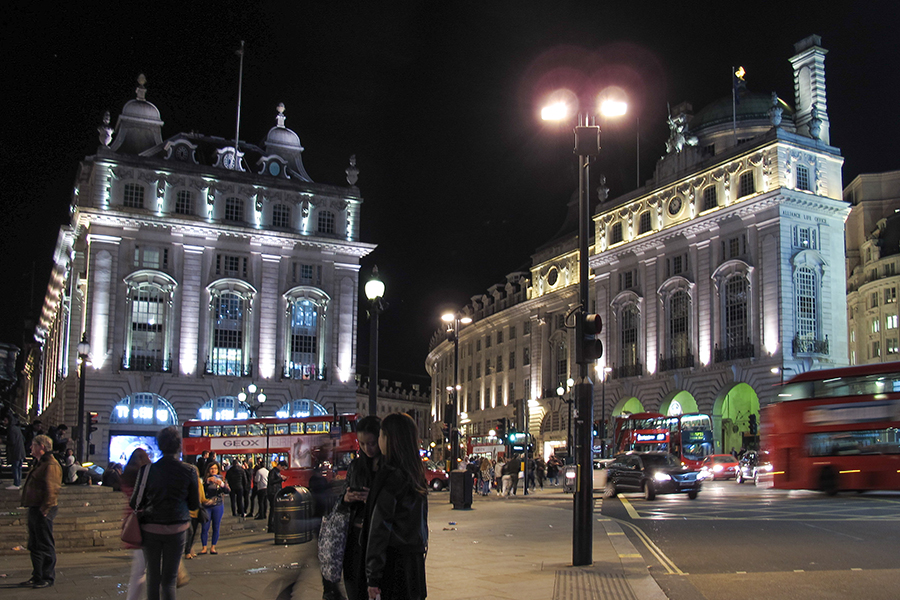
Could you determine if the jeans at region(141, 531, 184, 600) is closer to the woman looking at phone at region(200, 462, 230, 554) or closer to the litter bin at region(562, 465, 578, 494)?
the woman looking at phone at region(200, 462, 230, 554)

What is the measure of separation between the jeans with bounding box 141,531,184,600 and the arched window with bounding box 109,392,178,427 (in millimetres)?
51223

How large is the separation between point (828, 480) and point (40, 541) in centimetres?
2036

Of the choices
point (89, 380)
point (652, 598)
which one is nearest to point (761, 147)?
point (89, 380)

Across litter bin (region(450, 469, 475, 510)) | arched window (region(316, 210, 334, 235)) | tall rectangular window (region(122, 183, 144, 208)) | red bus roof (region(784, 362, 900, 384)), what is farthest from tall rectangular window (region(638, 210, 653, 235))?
litter bin (region(450, 469, 475, 510))

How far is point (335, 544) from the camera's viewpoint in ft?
19.8

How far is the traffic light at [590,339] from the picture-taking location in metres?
12.8

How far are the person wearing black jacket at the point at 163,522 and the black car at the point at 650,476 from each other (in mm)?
23659

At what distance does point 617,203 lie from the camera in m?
66.1

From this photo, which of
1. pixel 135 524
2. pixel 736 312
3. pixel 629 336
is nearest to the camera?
pixel 135 524

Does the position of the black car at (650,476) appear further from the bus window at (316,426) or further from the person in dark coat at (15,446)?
the person in dark coat at (15,446)

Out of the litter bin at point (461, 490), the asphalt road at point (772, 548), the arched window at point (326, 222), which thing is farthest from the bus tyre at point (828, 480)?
Answer: the arched window at point (326, 222)

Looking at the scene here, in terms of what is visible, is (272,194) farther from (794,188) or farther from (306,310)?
(794,188)

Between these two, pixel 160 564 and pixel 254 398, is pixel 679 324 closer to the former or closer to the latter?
pixel 254 398

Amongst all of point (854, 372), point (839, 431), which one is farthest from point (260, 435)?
A: point (854, 372)
